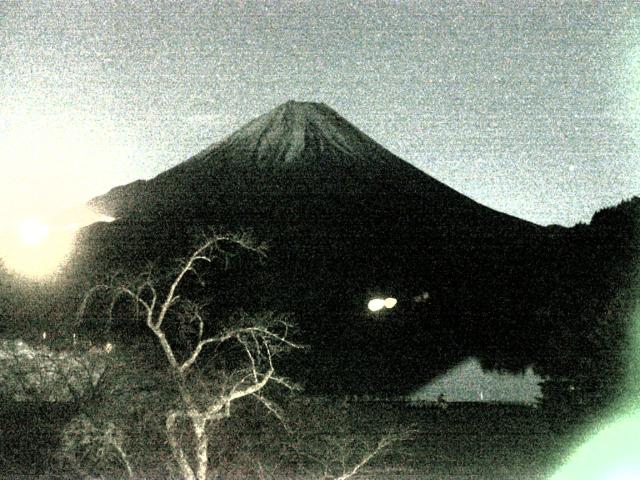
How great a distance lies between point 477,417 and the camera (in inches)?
542

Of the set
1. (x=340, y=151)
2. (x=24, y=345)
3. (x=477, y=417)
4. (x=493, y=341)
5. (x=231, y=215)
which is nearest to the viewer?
(x=477, y=417)

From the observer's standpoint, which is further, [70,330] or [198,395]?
[70,330]

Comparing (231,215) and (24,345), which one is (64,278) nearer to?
(24,345)

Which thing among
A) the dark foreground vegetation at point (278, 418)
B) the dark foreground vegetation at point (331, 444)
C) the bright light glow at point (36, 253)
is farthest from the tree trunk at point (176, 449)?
the bright light glow at point (36, 253)

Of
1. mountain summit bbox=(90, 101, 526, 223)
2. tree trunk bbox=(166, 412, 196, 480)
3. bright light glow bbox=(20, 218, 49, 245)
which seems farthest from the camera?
mountain summit bbox=(90, 101, 526, 223)

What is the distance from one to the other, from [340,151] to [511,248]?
32462mm

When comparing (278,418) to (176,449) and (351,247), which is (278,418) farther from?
(351,247)

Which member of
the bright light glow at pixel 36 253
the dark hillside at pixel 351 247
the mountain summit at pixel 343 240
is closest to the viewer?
the bright light glow at pixel 36 253

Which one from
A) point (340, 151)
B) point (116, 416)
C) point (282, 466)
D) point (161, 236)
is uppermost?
point (340, 151)

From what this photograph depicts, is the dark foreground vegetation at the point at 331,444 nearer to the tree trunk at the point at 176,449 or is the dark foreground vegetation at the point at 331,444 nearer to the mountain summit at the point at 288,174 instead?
the tree trunk at the point at 176,449

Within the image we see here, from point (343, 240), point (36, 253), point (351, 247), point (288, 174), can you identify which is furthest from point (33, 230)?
point (288, 174)

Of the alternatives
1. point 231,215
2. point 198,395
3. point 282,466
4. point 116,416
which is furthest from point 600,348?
point 231,215

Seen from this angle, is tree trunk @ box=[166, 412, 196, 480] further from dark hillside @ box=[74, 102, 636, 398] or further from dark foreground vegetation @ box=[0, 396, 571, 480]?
dark hillside @ box=[74, 102, 636, 398]

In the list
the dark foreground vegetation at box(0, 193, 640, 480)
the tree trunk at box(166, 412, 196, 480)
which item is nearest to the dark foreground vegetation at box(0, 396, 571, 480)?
the dark foreground vegetation at box(0, 193, 640, 480)
